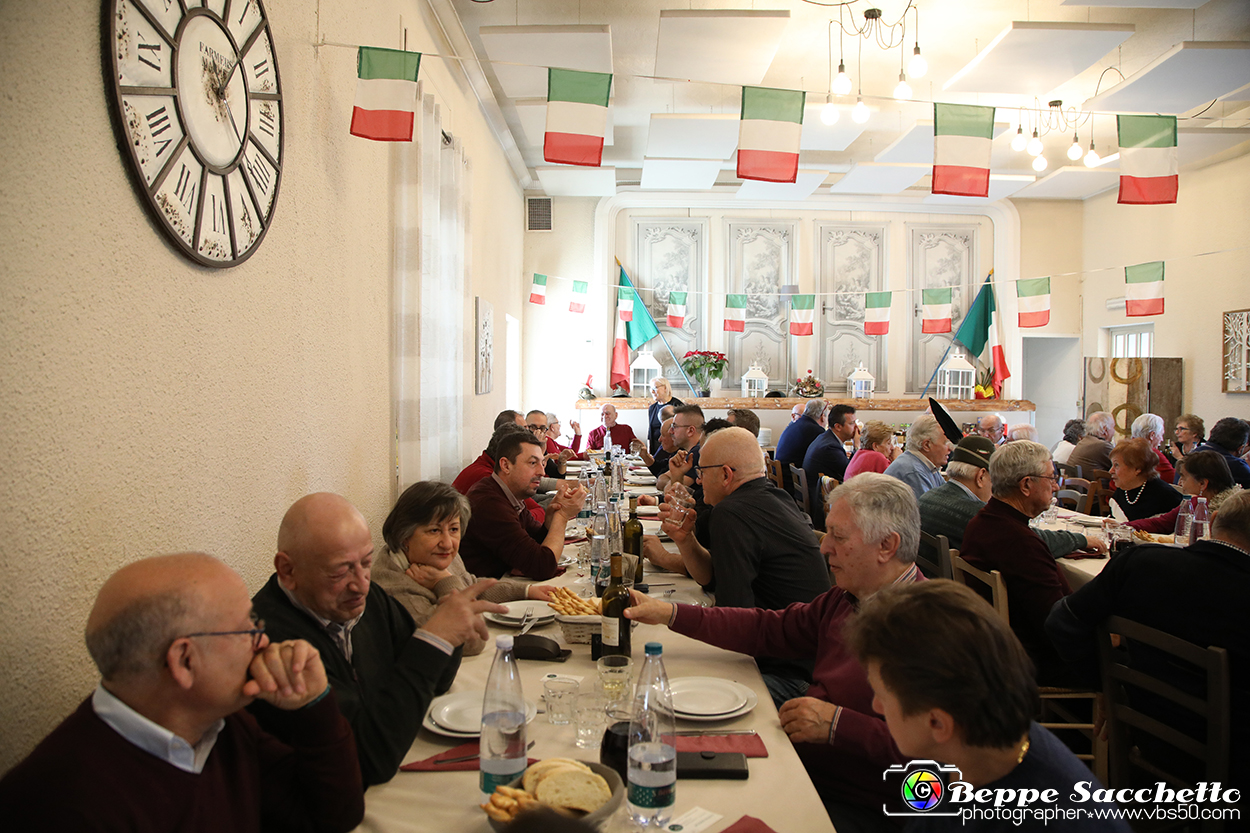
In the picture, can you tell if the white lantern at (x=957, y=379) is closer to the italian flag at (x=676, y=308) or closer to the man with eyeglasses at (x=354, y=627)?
the italian flag at (x=676, y=308)

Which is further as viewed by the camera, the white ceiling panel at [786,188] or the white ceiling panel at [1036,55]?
the white ceiling panel at [786,188]

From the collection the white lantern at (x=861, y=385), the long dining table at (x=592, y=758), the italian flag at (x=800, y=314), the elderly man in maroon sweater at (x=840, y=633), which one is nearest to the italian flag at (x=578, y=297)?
the italian flag at (x=800, y=314)

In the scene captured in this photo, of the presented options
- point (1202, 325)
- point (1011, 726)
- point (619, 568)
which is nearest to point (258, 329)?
point (619, 568)

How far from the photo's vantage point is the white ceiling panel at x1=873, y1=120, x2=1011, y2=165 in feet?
26.3

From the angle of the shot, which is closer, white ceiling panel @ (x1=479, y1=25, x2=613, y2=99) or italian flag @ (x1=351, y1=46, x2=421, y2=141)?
italian flag @ (x1=351, y1=46, x2=421, y2=141)

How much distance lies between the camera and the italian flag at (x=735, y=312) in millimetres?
10992

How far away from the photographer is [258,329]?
2.62 meters

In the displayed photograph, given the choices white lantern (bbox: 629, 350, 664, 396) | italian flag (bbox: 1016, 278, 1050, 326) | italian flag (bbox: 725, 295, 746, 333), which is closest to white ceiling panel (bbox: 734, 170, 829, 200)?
italian flag (bbox: 725, 295, 746, 333)

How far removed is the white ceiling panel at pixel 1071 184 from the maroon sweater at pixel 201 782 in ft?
36.3

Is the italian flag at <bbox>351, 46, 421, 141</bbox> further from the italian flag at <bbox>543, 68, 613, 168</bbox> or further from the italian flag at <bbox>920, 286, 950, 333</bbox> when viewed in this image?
the italian flag at <bbox>920, 286, 950, 333</bbox>

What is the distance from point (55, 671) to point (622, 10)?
20.6 feet

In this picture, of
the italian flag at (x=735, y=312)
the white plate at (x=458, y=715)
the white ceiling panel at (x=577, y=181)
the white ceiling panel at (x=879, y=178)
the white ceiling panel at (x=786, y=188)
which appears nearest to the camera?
the white plate at (x=458, y=715)

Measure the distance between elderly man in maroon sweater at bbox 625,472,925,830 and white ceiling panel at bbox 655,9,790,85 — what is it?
4.35 meters

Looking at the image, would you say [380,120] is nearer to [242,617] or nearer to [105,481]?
[105,481]
